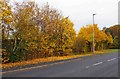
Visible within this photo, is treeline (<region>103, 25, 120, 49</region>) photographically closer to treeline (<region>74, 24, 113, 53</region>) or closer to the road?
treeline (<region>74, 24, 113, 53</region>)

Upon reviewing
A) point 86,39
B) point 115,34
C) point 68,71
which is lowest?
point 68,71

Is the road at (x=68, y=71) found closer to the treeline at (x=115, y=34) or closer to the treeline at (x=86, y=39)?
the treeline at (x=86, y=39)

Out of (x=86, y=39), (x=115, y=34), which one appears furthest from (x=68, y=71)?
(x=115, y=34)

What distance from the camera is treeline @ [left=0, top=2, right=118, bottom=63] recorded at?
24031 millimetres

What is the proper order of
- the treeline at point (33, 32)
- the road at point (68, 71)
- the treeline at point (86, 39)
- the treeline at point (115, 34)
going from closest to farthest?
1. the road at point (68, 71)
2. the treeline at point (33, 32)
3. the treeline at point (86, 39)
4. the treeline at point (115, 34)

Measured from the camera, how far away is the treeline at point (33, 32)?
24031 mm

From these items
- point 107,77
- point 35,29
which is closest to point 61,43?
point 35,29

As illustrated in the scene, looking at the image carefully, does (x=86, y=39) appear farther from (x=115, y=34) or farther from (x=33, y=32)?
(x=115, y=34)

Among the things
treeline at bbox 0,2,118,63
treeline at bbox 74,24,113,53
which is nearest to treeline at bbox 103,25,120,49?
treeline at bbox 74,24,113,53

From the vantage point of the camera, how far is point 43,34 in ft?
98.6

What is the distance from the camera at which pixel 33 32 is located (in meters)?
26.3

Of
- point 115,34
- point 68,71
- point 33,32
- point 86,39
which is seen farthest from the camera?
point 115,34

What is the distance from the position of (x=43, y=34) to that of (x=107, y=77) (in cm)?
1750

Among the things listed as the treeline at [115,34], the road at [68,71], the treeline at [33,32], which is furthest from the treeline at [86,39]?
the road at [68,71]
